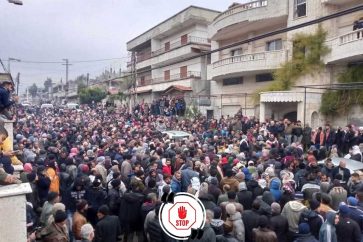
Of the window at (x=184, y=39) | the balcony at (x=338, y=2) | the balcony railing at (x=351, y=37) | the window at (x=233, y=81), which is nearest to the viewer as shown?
the balcony railing at (x=351, y=37)

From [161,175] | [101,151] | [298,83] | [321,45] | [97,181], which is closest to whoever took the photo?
[97,181]

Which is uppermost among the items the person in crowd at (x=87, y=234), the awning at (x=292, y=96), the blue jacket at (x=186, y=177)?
the awning at (x=292, y=96)

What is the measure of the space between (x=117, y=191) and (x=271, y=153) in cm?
596

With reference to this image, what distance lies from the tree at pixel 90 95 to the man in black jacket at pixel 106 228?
43.1 metres

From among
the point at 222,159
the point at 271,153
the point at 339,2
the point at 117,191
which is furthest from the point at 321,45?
the point at 117,191

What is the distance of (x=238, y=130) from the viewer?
56.3 ft

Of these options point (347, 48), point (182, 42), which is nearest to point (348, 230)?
point (347, 48)

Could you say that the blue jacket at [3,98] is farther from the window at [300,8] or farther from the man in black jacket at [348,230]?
the window at [300,8]

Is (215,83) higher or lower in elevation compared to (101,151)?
higher

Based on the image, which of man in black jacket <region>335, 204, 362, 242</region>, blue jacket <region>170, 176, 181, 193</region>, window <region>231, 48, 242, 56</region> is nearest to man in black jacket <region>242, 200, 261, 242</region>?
man in black jacket <region>335, 204, 362, 242</region>

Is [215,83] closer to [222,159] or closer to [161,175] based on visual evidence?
[222,159]

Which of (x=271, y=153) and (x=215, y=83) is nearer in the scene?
(x=271, y=153)

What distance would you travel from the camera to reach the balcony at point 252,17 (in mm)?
21172

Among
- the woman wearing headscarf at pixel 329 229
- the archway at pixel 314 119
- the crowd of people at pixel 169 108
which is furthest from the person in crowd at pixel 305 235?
the crowd of people at pixel 169 108
